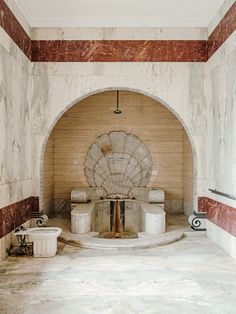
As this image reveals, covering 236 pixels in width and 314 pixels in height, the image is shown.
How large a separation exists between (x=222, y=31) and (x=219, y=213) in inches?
109

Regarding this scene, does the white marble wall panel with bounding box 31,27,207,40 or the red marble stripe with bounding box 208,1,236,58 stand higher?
the white marble wall panel with bounding box 31,27,207,40

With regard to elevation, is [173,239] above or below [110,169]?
below

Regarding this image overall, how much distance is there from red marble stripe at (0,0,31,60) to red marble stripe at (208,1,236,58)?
3.11m

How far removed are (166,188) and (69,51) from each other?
4015 millimetres

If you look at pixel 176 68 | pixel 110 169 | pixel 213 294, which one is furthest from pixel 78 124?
pixel 213 294

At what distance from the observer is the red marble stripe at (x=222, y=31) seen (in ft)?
16.8

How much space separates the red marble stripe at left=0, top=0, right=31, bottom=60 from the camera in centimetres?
498

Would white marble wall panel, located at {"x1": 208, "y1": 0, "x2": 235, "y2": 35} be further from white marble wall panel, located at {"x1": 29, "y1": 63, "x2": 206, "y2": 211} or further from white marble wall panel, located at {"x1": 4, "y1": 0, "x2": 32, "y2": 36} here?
white marble wall panel, located at {"x1": 4, "y1": 0, "x2": 32, "y2": 36}

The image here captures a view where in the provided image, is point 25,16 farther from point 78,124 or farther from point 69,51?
point 78,124

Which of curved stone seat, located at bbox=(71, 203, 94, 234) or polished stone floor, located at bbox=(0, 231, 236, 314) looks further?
curved stone seat, located at bbox=(71, 203, 94, 234)

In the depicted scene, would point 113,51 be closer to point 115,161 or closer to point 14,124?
point 14,124

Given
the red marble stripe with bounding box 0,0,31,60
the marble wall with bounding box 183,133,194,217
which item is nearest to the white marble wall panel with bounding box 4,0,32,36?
the red marble stripe with bounding box 0,0,31,60

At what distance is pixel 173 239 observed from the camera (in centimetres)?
601

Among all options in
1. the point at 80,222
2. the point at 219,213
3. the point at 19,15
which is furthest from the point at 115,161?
the point at 19,15
